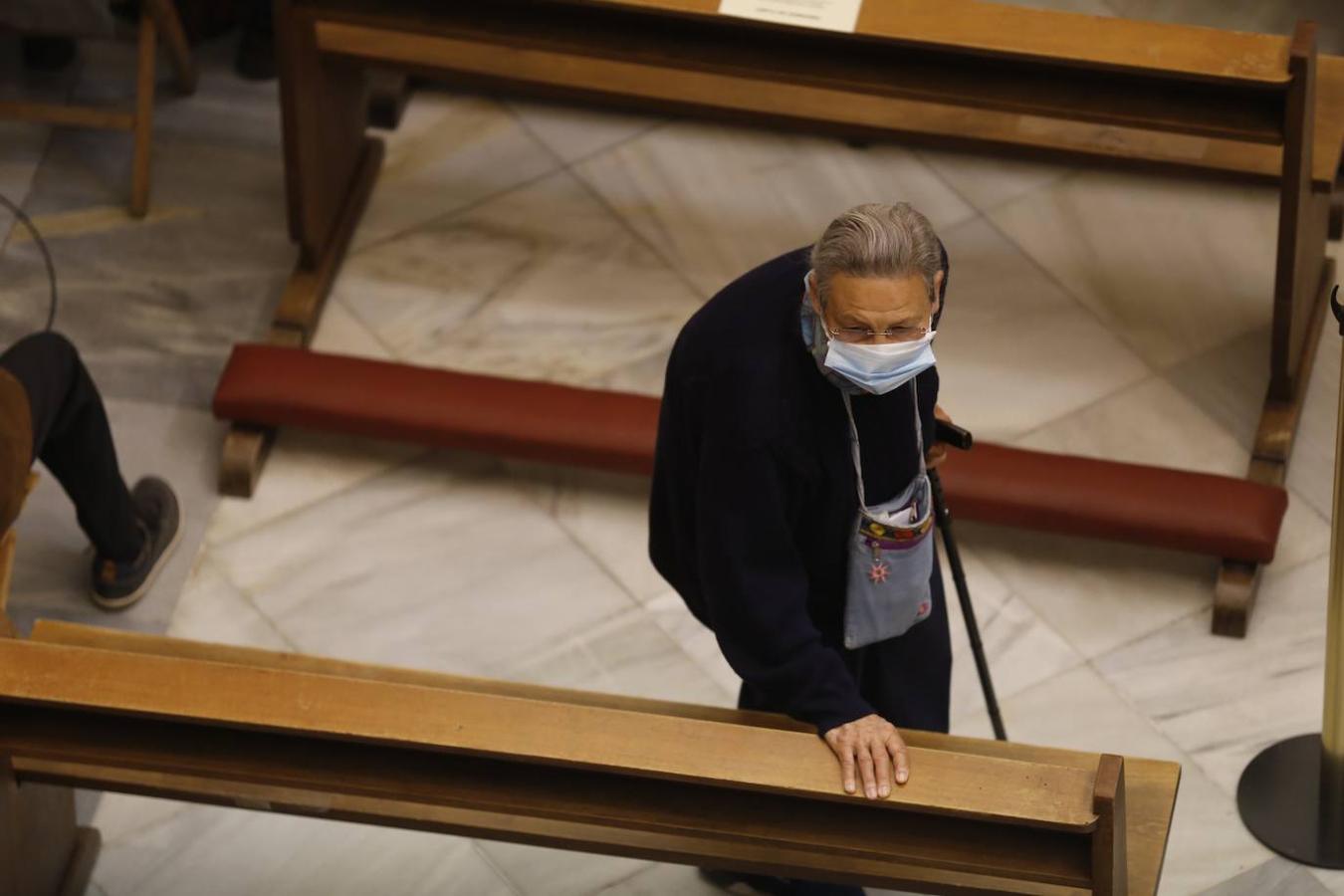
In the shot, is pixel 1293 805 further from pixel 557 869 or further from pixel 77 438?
pixel 77 438

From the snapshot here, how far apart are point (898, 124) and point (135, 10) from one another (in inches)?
91.2

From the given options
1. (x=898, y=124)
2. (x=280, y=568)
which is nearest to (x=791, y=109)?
(x=898, y=124)

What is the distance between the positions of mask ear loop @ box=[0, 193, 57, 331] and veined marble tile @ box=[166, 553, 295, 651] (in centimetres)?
99

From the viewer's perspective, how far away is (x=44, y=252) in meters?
5.48

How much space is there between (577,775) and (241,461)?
1.93 meters

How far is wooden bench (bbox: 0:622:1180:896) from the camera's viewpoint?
119 inches

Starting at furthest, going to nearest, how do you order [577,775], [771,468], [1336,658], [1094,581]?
1. [1094,581]
2. [1336,658]
3. [577,775]
4. [771,468]

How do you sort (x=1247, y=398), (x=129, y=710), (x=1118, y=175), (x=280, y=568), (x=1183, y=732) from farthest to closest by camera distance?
1. (x=1118, y=175)
2. (x=1247, y=398)
3. (x=280, y=568)
4. (x=1183, y=732)
5. (x=129, y=710)

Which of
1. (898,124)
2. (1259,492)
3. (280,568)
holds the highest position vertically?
(898,124)

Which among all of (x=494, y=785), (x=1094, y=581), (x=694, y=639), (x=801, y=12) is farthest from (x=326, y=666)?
(x=1094, y=581)

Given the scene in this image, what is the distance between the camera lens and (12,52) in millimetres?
6055

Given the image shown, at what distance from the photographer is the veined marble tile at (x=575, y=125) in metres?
5.80

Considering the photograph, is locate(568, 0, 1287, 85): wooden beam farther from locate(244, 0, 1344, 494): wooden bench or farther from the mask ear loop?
the mask ear loop

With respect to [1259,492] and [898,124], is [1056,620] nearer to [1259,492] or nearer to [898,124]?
[1259,492]
